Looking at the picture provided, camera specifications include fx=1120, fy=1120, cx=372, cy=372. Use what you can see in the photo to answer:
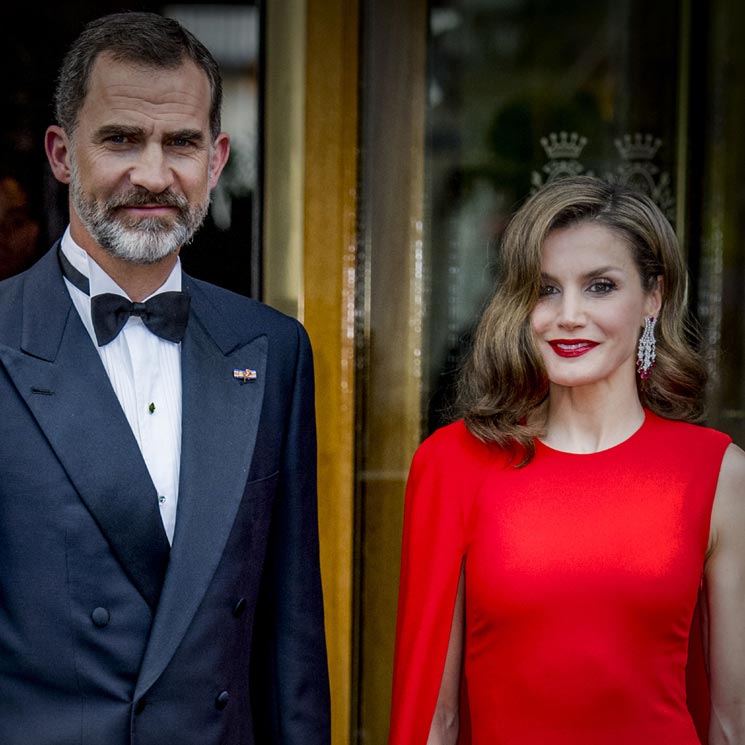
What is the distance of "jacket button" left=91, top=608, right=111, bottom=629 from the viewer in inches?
73.9

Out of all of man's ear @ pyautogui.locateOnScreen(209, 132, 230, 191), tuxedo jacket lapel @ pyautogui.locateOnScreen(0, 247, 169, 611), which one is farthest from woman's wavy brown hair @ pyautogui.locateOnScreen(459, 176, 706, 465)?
tuxedo jacket lapel @ pyautogui.locateOnScreen(0, 247, 169, 611)

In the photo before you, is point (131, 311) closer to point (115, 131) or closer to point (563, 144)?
point (115, 131)

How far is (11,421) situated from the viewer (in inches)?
74.8

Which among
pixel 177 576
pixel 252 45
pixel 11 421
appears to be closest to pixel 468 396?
pixel 177 576

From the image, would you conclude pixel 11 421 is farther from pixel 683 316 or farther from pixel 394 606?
pixel 394 606

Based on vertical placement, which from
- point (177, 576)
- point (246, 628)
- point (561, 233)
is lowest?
point (246, 628)

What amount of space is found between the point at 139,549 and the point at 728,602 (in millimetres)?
1107

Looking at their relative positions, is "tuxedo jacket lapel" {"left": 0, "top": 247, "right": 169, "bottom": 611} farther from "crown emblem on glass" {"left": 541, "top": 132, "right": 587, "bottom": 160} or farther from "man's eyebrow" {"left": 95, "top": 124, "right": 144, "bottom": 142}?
"crown emblem on glass" {"left": 541, "top": 132, "right": 587, "bottom": 160}

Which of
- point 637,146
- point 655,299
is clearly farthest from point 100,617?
point 637,146

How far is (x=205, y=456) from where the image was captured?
2.02m

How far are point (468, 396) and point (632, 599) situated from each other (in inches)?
21.5

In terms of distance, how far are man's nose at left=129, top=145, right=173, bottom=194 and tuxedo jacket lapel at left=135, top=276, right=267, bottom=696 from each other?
26 centimetres

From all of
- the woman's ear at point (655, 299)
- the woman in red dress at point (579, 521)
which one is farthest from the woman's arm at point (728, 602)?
the woman's ear at point (655, 299)

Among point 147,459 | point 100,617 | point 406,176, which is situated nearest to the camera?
point 100,617
